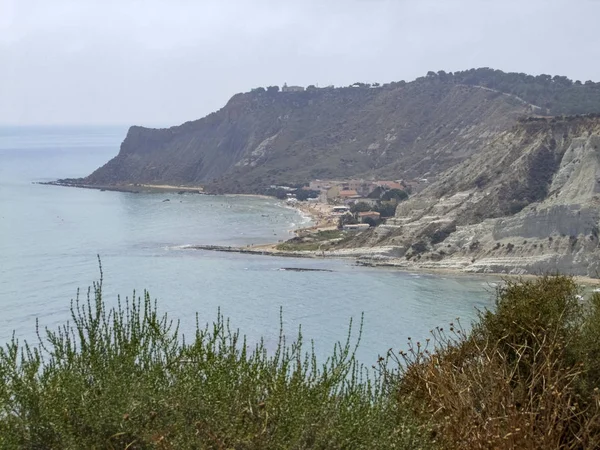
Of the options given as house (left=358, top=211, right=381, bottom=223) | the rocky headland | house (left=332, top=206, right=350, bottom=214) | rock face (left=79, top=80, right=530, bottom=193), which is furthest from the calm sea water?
rock face (left=79, top=80, right=530, bottom=193)

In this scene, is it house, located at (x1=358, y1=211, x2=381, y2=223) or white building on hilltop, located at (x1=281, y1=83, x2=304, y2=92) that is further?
white building on hilltop, located at (x1=281, y1=83, x2=304, y2=92)

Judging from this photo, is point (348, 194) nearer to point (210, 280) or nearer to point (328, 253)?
point (328, 253)

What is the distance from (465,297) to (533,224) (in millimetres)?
11297

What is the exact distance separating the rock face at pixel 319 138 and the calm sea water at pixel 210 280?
21677 mm

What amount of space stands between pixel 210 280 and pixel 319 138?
7385cm

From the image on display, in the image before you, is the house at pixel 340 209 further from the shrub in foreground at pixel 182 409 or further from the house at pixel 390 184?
the shrub in foreground at pixel 182 409

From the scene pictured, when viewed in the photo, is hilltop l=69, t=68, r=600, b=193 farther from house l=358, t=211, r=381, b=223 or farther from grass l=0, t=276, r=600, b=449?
grass l=0, t=276, r=600, b=449

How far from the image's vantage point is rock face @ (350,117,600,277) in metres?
50.9

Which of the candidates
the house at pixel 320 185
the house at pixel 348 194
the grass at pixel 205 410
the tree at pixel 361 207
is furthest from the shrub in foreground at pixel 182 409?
the house at pixel 320 185

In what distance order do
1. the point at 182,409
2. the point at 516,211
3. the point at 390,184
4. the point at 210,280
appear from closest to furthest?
1. the point at 182,409
2. the point at 210,280
3. the point at 516,211
4. the point at 390,184

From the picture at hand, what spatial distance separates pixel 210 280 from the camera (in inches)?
2053

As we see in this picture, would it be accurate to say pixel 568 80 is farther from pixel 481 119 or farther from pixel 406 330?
pixel 406 330

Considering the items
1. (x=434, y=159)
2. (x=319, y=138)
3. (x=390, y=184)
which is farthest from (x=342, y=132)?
(x=390, y=184)

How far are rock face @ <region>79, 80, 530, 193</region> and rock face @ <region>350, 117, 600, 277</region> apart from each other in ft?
99.0
